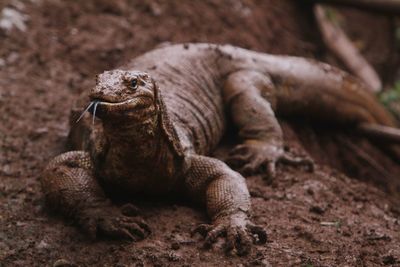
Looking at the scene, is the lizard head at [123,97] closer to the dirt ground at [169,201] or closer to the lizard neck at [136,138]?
the lizard neck at [136,138]

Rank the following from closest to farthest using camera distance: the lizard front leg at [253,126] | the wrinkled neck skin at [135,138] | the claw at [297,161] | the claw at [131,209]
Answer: the wrinkled neck skin at [135,138] < the claw at [131,209] < the lizard front leg at [253,126] < the claw at [297,161]

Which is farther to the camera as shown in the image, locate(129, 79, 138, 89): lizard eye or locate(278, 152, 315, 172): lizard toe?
locate(278, 152, 315, 172): lizard toe

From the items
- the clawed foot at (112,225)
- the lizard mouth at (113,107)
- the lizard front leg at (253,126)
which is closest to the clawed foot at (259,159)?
the lizard front leg at (253,126)

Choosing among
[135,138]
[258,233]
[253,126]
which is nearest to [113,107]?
[135,138]

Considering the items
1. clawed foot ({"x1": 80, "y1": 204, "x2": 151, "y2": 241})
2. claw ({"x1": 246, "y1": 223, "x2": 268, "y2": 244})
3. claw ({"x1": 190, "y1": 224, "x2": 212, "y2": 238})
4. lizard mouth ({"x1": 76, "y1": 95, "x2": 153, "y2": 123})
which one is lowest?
clawed foot ({"x1": 80, "y1": 204, "x2": 151, "y2": 241})

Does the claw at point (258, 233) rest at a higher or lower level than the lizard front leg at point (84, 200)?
higher

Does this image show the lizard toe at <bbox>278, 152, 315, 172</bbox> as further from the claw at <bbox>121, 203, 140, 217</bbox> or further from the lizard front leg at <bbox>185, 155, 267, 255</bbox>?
the claw at <bbox>121, 203, 140, 217</bbox>

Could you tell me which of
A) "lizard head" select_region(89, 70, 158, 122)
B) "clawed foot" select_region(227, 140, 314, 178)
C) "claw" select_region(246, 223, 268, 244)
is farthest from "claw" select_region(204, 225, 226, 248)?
"clawed foot" select_region(227, 140, 314, 178)
